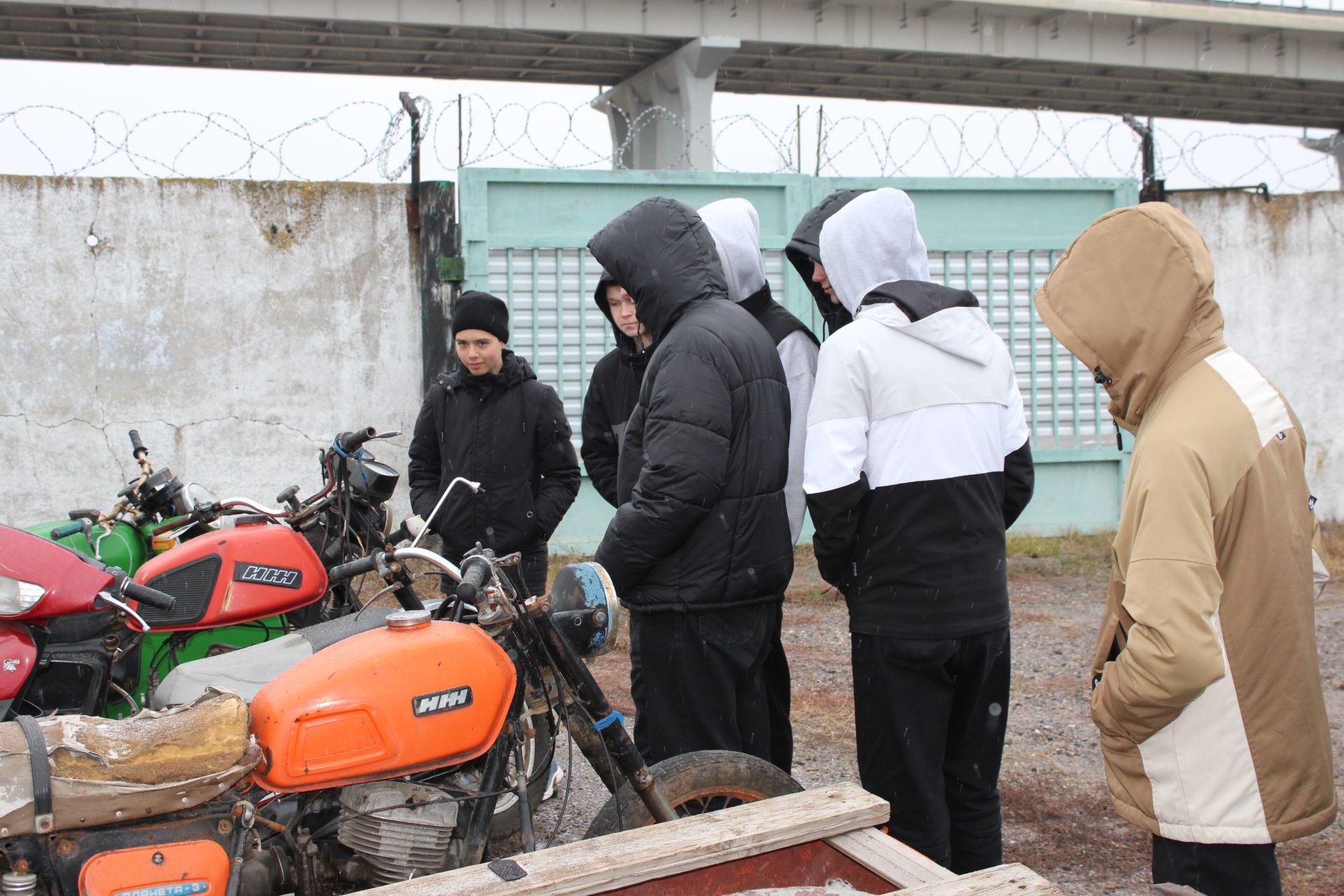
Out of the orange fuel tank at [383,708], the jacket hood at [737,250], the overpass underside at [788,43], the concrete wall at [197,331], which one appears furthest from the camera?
the overpass underside at [788,43]

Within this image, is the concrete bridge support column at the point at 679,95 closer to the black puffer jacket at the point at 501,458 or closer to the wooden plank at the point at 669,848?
the black puffer jacket at the point at 501,458

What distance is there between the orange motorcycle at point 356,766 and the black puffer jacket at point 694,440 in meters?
0.28

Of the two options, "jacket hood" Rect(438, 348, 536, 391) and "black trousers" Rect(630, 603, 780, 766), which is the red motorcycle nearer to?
"jacket hood" Rect(438, 348, 536, 391)

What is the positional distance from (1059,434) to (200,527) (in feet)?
20.3

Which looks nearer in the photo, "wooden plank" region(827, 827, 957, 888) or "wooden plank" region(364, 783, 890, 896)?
"wooden plank" region(364, 783, 890, 896)

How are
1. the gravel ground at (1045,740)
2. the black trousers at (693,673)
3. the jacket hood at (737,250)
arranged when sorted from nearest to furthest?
the black trousers at (693,673), the gravel ground at (1045,740), the jacket hood at (737,250)

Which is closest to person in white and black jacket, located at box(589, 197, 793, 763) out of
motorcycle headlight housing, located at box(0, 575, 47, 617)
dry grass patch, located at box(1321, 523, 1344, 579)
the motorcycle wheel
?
the motorcycle wheel

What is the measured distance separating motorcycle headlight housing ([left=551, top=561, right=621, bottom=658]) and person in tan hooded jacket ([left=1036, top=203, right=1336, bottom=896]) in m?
1.01

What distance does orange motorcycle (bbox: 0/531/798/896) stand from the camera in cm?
197

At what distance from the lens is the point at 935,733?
2.63 m

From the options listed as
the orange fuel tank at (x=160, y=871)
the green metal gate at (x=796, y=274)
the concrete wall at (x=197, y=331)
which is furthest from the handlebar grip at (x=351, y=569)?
the concrete wall at (x=197, y=331)

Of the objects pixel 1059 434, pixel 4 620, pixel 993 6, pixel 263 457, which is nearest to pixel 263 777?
pixel 4 620

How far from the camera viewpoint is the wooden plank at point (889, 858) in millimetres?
1970

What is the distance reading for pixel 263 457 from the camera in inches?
278
